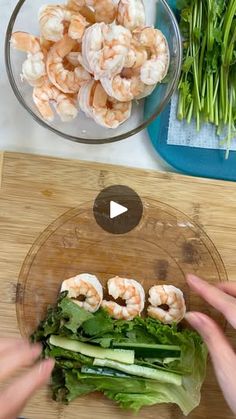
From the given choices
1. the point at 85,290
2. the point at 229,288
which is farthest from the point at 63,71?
the point at 229,288

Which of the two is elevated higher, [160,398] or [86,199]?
[86,199]

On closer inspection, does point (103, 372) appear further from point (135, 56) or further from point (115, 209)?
point (135, 56)

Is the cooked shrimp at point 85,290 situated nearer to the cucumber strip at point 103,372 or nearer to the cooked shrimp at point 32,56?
the cucumber strip at point 103,372

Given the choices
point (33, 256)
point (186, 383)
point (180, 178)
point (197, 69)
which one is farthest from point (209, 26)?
point (186, 383)

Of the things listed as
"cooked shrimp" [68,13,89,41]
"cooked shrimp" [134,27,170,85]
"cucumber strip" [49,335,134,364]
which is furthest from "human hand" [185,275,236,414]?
"cooked shrimp" [68,13,89,41]

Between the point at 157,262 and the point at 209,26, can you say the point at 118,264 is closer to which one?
the point at 157,262
